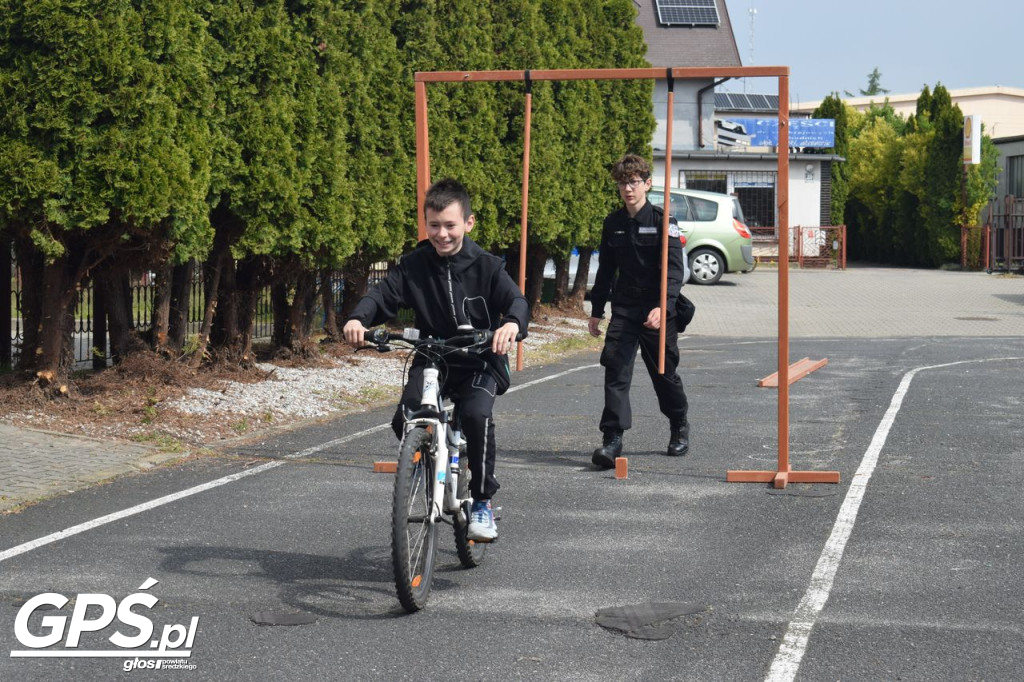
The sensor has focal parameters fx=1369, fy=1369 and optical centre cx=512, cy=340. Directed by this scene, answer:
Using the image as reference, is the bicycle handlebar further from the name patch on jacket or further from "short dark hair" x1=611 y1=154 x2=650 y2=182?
the name patch on jacket

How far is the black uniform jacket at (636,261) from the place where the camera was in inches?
353

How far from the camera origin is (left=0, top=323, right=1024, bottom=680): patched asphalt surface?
196 inches

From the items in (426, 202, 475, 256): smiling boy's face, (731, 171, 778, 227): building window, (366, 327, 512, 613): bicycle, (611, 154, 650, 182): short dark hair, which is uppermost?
(731, 171, 778, 227): building window

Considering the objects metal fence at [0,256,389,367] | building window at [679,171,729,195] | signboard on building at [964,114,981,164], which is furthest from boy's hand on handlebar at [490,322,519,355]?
building window at [679,171,729,195]

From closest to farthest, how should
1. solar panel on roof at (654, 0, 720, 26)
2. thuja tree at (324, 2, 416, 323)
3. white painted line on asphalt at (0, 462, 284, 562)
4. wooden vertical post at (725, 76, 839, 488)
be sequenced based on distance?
white painted line on asphalt at (0, 462, 284, 562), wooden vertical post at (725, 76, 839, 488), thuja tree at (324, 2, 416, 323), solar panel on roof at (654, 0, 720, 26)

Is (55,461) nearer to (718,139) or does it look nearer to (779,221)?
(779,221)

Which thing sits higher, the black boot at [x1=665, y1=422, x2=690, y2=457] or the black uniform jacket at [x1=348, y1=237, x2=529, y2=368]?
the black uniform jacket at [x1=348, y1=237, x2=529, y2=368]

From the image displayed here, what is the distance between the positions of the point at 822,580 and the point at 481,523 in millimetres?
1536

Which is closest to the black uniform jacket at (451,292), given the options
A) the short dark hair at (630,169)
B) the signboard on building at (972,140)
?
the short dark hair at (630,169)

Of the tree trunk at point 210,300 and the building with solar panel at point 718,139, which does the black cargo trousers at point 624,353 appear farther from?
the building with solar panel at point 718,139

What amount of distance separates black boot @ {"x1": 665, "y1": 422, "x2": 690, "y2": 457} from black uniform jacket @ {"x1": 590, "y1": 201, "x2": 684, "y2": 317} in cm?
86

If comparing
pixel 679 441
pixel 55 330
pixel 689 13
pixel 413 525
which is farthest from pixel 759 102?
pixel 413 525

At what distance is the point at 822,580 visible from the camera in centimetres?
606

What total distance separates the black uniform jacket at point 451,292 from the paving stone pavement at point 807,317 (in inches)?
118
